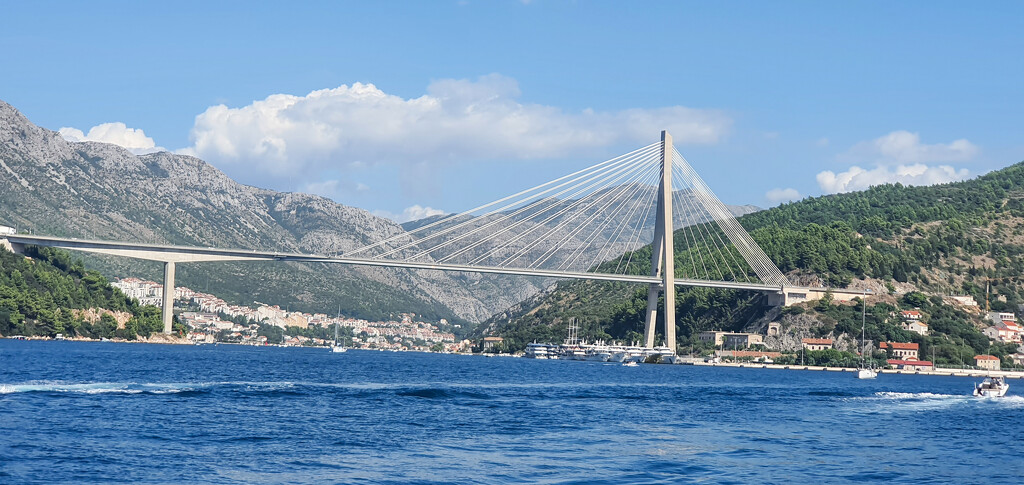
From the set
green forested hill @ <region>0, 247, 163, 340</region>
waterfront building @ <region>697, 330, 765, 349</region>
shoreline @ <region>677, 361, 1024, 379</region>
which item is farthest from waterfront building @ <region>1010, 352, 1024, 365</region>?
green forested hill @ <region>0, 247, 163, 340</region>

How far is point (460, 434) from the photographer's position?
31297mm

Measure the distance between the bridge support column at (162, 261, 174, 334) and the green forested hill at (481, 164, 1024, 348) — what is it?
50321mm

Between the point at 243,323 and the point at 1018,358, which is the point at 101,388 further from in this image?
the point at 243,323

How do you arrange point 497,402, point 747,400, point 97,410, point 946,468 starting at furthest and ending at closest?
point 747,400, point 497,402, point 97,410, point 946,468

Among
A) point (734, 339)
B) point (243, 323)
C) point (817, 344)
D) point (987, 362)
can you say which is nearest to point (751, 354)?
point (734, 339)

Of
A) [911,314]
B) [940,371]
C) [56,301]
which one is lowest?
[940,371]

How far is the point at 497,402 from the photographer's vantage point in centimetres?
4322

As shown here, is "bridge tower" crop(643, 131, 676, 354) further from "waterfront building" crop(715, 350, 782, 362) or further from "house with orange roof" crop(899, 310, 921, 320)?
"house with orange roof" crop(899, 310, 921, 320)

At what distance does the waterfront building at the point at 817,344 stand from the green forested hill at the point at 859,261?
432 inches

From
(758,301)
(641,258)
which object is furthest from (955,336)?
(641,258)

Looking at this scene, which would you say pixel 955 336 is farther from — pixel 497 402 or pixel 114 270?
pixel 114 270

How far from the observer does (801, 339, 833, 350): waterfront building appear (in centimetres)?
10938

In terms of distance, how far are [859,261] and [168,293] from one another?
7651 cm

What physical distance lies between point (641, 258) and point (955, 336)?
5987cm
